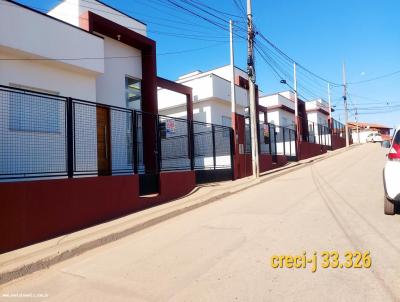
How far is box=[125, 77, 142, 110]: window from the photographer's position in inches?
562

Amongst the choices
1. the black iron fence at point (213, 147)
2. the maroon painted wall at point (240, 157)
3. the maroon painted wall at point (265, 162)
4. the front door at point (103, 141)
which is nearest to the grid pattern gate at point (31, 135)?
the front door at point (103, 141)

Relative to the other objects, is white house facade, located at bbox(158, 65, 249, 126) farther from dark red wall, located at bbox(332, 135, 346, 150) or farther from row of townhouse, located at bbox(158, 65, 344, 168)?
dark red wall, located at bbox(332, 135, 346, 150)

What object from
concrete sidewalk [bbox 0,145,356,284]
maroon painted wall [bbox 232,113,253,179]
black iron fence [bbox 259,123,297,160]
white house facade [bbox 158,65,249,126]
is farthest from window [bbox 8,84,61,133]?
black iron fence [bbox 259,123,297,160]

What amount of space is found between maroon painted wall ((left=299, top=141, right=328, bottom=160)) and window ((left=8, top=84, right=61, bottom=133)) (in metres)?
19.6

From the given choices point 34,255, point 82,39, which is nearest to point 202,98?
point 82,39

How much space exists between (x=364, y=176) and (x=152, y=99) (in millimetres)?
8356

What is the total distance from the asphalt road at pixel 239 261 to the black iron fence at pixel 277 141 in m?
10.5

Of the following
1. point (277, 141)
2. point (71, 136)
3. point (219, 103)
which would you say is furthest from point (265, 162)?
point (71, 136)

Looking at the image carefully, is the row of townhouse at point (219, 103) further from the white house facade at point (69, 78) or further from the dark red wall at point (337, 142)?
the dark red wall at point (337, 142)

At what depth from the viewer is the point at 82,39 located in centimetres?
1137

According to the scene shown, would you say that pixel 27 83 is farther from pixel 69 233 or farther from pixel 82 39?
pixel 69 233

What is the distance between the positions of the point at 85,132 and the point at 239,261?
197 inches

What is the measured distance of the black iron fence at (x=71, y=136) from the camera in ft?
23.7

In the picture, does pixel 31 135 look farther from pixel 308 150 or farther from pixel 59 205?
pixel 308 150
